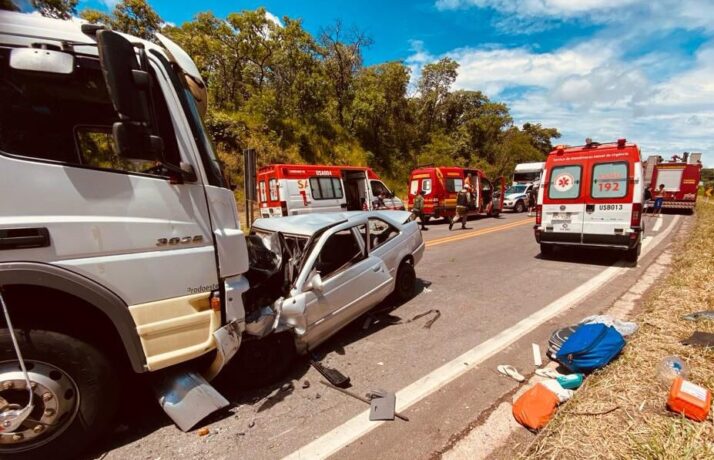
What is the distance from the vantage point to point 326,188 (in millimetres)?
12500

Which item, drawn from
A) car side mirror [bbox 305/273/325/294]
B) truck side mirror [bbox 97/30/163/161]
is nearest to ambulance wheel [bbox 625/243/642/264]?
car side mirror [bbox 305/273/325/294]

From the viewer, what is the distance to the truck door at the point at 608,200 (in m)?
7.29

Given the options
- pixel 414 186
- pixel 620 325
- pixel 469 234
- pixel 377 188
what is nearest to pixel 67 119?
pixel 620 325

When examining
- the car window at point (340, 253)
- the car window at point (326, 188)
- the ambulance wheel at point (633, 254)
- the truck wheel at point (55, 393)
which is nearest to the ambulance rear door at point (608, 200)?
the ambulance wheel at point (633, 254)

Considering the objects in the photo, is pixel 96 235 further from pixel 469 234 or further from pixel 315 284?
pixel 469 234

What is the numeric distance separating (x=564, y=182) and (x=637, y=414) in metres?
6.73

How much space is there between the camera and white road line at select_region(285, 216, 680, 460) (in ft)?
8.14

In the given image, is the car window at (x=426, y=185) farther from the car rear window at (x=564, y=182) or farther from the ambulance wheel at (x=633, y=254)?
the ambulance wheel at (x=633, y=254)

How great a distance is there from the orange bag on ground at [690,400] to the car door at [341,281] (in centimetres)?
286

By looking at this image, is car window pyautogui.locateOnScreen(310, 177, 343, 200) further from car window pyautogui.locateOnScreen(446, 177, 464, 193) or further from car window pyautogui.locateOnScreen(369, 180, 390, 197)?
car window pyautogui.locateOnScreen(446, 177, 464, 193)

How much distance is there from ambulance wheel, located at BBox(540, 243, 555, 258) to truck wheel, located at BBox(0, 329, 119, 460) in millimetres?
9131

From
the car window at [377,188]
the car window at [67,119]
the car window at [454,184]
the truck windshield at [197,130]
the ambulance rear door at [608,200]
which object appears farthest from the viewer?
the car window at [454,184]

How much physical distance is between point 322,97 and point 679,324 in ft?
78.1

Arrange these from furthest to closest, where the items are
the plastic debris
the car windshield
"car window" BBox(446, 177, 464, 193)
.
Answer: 1. the car windshield
2. "car window" BBox(446, 177, 464, 193)
3. the plastic debris
